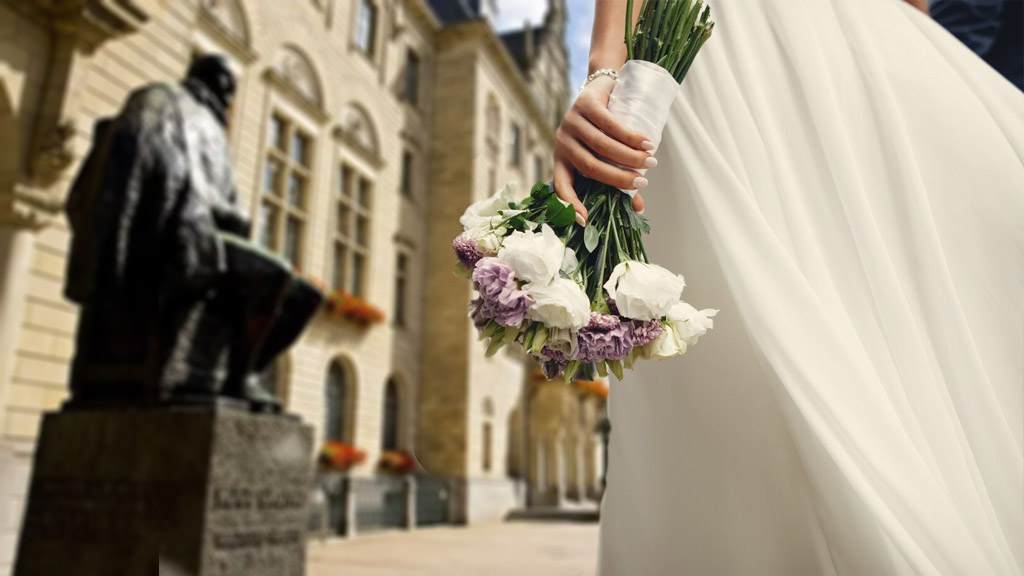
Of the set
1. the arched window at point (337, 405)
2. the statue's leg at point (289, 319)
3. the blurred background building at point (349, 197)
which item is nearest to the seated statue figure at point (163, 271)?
the statue's leg at point (289, 319)

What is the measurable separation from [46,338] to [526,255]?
8.01 metres

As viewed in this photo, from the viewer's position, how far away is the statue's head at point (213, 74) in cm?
457

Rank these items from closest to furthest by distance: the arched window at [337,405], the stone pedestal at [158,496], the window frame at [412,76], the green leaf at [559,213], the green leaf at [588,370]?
the green leaf at [559,213], the green leaf at [588,370], the stone pedestal at [158,496], the arched window at [337,405], the window frame at [412,76]

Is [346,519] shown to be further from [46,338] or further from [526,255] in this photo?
[526,255]

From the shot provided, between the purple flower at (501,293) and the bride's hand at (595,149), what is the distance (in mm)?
153

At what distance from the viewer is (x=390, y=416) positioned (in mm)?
18000

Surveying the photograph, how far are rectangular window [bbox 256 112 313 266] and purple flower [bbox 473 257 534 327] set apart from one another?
13108 mm

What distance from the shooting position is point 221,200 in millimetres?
4188

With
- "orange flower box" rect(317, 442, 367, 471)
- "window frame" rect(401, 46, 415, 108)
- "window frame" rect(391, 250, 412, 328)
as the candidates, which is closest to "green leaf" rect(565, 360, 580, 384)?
"orange flower box" rect(317, 442, 367, 471)

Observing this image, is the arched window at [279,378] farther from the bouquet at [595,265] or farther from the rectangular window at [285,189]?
the bouquet at [595,265]

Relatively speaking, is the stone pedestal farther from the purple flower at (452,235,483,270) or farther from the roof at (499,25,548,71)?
the roof at (499,25,548,71)

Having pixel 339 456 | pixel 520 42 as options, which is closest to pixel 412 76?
pixel 520 42

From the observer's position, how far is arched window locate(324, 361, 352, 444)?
1510 centimetres

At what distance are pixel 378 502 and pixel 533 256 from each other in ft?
45.7
